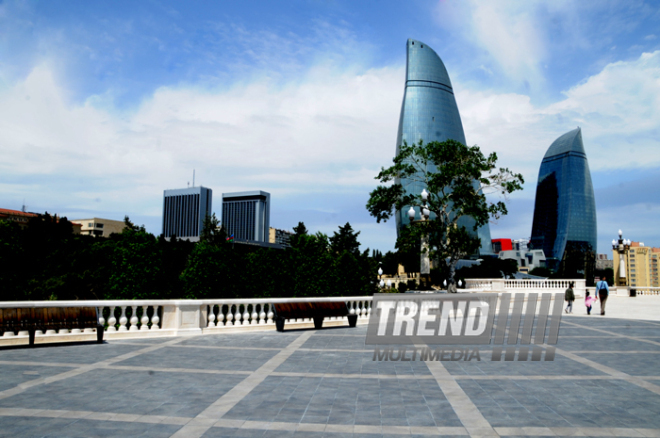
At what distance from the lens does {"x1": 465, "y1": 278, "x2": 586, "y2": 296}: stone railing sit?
1590 inches

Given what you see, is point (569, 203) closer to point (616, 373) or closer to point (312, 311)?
point (312, 311)

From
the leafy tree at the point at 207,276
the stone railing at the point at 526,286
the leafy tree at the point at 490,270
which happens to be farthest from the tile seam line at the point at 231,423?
the leafy tree at the point at 490,270

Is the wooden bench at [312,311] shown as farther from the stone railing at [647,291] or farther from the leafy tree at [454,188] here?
the stone railing at [647,291]

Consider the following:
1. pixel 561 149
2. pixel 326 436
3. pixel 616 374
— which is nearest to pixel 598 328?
pixel 616 374

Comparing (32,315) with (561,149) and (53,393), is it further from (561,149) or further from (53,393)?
(561,149)

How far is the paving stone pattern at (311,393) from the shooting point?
5.76 m

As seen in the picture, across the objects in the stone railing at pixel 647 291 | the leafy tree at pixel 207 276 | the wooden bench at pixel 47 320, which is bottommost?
the stone railing at pixel 647 291

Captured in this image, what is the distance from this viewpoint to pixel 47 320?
11766mm

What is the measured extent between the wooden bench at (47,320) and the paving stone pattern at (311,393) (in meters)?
0.53

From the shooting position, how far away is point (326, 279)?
87.5ft

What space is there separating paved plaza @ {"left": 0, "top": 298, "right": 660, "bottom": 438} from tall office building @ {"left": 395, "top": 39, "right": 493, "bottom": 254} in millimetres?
128523

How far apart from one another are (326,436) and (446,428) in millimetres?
1482

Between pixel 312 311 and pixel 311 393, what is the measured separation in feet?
29.8

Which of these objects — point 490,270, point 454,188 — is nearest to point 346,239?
point 490,270
